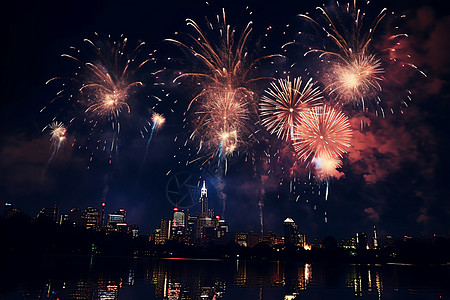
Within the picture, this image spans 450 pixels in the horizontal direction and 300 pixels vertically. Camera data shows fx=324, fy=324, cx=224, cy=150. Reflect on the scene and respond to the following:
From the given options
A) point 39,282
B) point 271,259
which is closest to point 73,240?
point 271,259

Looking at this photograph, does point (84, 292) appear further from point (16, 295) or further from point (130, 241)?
point (130, 241)

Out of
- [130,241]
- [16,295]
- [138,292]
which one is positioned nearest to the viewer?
[16,295]

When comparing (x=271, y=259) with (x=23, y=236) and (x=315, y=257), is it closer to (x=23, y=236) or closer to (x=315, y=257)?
(x=315, y=257)

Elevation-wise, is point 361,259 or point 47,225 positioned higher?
point 47,225

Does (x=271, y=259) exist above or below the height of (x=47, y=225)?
below

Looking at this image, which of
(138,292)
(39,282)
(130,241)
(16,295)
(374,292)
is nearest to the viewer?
(16,295)

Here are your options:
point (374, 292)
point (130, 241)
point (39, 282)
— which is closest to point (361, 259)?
point (130, 241)

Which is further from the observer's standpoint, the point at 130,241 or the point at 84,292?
the point at 130,241

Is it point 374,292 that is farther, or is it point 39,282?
point 374,292

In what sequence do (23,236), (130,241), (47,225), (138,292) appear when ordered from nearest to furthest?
(138,292) → (23,236) → (47,225) → (130,241)
